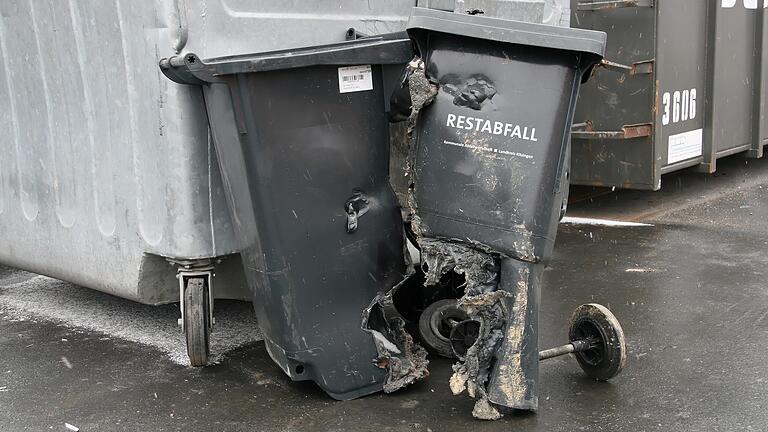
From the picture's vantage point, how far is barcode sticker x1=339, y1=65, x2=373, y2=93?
3.51 metres

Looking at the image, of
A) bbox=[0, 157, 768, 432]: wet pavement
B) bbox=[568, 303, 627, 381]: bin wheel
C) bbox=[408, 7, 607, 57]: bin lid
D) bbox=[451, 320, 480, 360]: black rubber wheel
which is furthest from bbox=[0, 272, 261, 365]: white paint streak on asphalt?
bbox=[408, 7, 607, 57]: bin lid

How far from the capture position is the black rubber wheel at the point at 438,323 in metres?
4.05

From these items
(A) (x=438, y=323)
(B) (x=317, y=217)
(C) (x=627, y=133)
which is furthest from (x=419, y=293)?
(C) (x=627, y=133)

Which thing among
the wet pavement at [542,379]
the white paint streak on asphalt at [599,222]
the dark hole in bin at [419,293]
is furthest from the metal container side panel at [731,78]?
the dark hole in bin at [419,293]

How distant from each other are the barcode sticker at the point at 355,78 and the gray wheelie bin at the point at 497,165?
267 mm

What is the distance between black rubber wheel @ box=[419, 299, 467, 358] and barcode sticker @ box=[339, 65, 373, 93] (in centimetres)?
105

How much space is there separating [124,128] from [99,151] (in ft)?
0.86

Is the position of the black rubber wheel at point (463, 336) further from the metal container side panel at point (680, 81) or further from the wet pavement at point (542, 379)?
the metal container side panel at point (680, 81)

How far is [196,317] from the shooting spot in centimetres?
→ 388

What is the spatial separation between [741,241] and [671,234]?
500 millimetres

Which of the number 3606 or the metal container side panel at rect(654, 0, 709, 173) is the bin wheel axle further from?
the number 3606

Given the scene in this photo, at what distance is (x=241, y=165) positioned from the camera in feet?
11.3

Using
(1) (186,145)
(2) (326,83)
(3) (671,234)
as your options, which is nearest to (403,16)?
(2) (326,83)

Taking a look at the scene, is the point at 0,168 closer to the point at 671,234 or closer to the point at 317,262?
the point at 317,262
